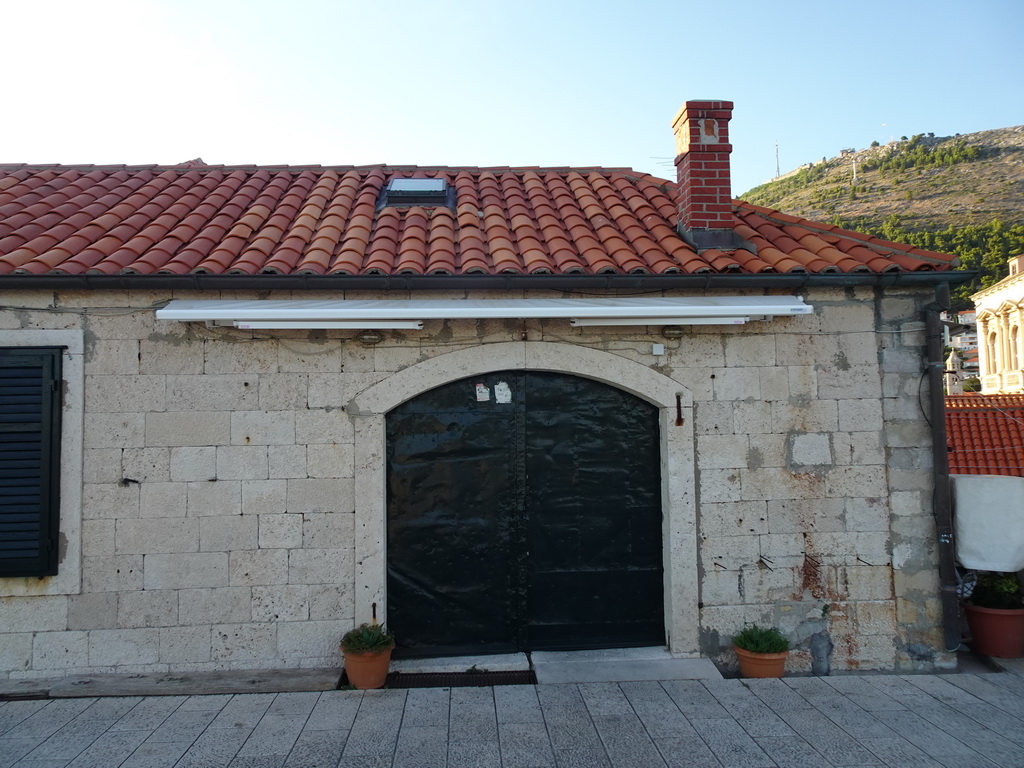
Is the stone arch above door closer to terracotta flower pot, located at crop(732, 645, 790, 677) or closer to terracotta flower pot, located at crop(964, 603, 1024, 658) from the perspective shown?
terracotta flower pot, located at crop(732, 645, 790, 677)

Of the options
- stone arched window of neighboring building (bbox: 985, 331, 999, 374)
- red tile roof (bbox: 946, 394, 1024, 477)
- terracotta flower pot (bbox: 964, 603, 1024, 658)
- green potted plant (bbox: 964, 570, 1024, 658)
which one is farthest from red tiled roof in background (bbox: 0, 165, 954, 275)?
stone arched window of neighboring building (bbox: 985, 331, 999, 374)

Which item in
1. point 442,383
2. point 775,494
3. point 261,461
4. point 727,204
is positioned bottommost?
point 775,494

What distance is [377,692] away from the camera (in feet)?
15.9

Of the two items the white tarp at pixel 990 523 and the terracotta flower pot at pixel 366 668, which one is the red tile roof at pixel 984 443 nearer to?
the white tarp at pixel 990 523

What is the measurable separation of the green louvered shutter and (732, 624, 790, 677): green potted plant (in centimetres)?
527

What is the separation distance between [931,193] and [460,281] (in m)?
63.2

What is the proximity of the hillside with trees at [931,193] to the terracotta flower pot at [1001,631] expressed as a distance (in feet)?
146

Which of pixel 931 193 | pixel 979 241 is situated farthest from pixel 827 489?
pixel 931 193

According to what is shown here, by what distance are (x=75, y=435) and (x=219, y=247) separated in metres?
1.82

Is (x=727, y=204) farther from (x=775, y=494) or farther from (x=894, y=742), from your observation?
(x=894, y=742)

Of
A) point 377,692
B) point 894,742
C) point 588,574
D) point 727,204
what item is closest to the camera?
point 894,742

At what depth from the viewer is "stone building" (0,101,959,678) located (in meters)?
5.04

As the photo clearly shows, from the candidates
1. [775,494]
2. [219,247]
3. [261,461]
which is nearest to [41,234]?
[219,247]

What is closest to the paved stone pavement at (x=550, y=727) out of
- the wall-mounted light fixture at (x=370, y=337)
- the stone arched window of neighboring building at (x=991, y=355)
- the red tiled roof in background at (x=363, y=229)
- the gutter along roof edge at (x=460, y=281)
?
the wall-mounted light fixture at (x=370, y=337)
